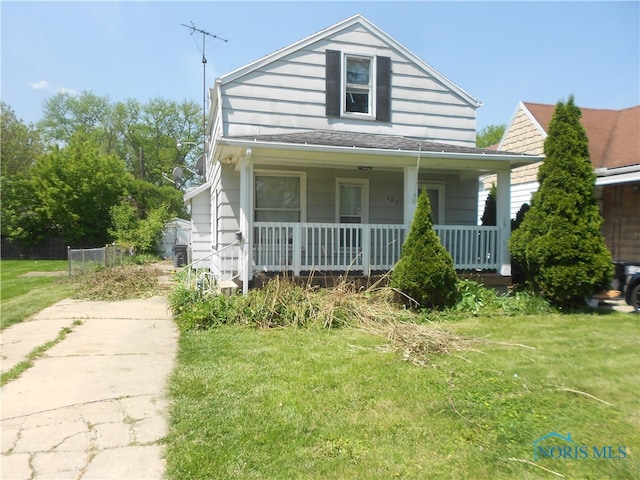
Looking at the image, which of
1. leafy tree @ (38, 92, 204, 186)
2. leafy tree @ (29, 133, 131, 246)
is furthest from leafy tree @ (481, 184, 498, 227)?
leafy tree @ (38, 92, 204, 186)

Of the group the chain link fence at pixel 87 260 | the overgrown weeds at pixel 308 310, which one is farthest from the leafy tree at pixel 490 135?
the overgrown weeds at pixel 308 310

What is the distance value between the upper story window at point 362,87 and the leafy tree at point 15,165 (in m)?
23.9

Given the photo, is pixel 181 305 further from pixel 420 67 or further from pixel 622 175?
pixel 622 175

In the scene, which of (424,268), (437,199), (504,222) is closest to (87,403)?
(424,268)

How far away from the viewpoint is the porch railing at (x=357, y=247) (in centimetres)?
805

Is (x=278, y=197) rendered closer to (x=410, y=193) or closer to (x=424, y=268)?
(x=410, y=193)

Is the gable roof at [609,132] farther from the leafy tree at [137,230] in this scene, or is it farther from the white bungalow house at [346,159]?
the leafy tree at [137,230]

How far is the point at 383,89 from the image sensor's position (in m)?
10.2

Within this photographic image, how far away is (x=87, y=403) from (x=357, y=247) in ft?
18.0

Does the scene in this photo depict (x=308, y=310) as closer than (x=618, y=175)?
Yes

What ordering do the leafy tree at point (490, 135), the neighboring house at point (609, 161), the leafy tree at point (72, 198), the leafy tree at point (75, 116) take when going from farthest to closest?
the leafy tree at point (75, 116)
the leafy tree at point (490, 135)
the leafy tree at point (72, 198)
the neighboring house at point (609, 161)

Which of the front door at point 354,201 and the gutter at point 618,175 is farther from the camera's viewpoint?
the front door at point 354,201

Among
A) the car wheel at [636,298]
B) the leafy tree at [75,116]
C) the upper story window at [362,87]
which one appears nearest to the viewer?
the car wheel at [636,298]

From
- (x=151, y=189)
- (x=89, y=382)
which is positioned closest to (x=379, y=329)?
(x=89, y=382)
